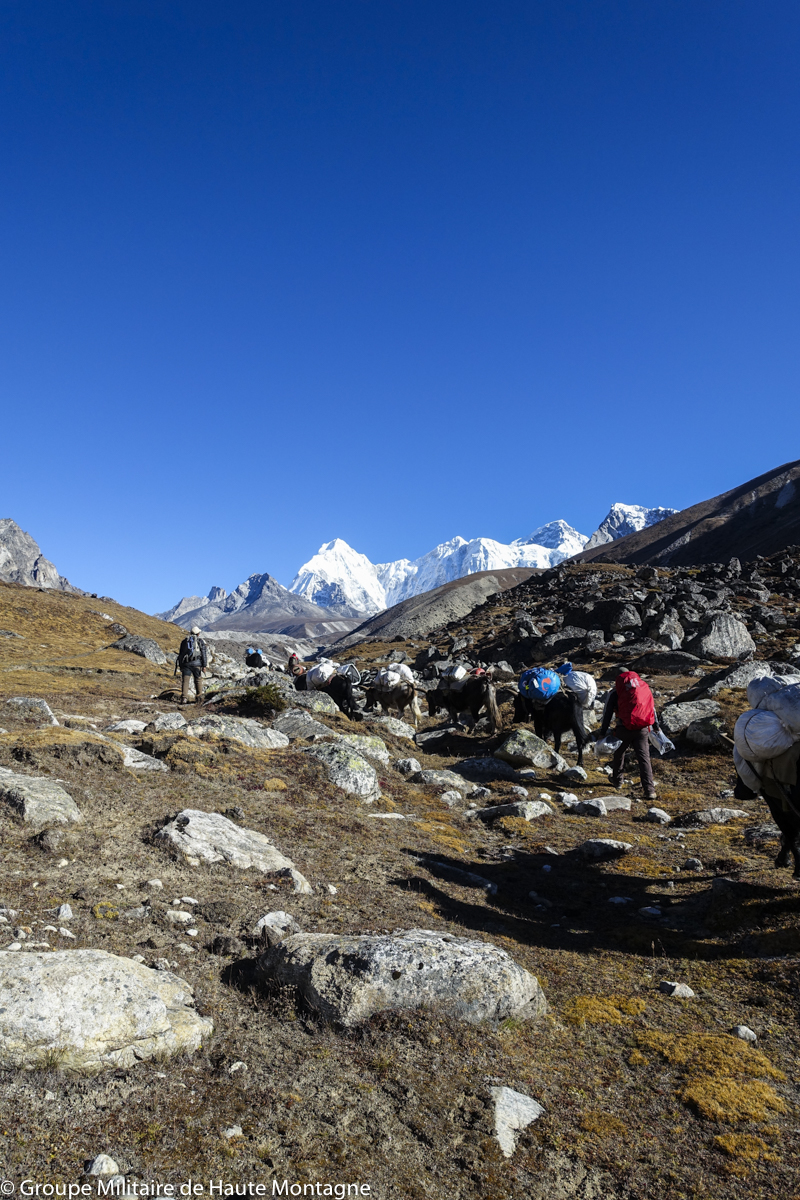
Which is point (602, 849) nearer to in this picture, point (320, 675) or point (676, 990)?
point (676, 990)

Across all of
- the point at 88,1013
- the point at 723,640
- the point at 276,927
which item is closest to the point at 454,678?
the point at 276,927

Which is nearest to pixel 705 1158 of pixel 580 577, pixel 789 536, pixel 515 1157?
pixel 515 1157

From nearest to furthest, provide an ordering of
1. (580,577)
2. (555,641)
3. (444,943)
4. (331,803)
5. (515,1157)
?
(515,1157)
(444,943)
(331,803)
(555,641)
(580,577)

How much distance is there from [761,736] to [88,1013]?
22.7 feet

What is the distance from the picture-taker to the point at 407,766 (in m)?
15.1

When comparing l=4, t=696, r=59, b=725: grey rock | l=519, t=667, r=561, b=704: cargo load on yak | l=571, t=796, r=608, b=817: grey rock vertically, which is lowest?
l=571, t=796, r=608, b=817: grey rock

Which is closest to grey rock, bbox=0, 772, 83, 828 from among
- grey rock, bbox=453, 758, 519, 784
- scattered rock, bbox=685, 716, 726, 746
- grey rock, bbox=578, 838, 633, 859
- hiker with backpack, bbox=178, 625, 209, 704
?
grey rock, bbox=578, 838, 633, 859

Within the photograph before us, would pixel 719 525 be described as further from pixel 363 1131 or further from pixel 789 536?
pixel 363 1131

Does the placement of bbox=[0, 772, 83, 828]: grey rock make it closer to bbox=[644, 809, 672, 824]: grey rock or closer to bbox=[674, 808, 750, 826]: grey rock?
bbox=[644, 809, 672, 824]: grey rock

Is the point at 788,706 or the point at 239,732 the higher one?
the point at 788,706

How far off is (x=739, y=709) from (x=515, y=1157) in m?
17.2

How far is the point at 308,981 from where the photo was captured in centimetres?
490

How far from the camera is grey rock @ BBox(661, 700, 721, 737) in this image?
57.8 feet

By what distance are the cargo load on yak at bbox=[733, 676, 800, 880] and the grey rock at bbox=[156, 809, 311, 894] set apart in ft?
17.5
